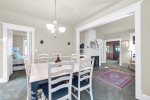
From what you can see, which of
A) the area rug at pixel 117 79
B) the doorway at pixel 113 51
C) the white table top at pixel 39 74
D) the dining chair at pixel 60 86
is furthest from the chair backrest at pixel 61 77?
the doorway at pixel 113 51

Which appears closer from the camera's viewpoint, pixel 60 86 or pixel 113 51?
pixel 60 86

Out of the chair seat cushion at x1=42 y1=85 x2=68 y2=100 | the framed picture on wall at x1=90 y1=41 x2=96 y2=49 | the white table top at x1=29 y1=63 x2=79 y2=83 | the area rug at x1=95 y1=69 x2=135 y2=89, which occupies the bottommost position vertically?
the area rug at x1=95 y1=69 x2=135 y2=89

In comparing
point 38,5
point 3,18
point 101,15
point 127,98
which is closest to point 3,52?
point 3,18

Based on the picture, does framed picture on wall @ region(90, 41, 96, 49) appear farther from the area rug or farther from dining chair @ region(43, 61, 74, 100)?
dining chair @ region(43, 61, 74, 100)

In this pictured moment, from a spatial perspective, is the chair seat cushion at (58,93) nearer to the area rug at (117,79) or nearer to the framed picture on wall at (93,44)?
the area rug at (117,79)

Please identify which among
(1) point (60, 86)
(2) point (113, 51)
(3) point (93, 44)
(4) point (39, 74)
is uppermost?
(3) point (93, 44)

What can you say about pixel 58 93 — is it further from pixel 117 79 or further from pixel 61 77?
pixel 117 79

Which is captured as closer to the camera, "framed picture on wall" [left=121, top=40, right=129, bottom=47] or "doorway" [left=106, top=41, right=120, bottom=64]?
"framed picture on wall" [left=121, top=40, right=129, bottom=47]
